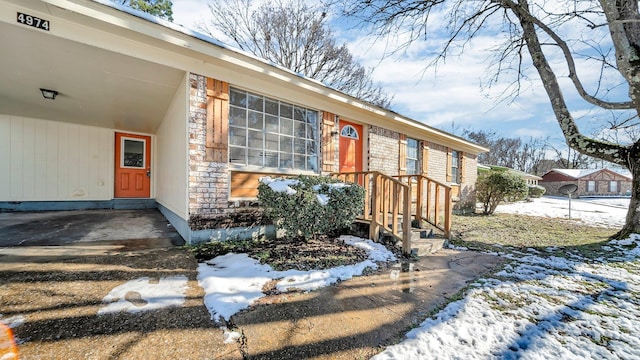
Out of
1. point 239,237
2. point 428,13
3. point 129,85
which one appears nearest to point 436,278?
point 239,237

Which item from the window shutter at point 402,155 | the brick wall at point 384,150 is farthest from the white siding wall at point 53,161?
the window shutter at point 402,155

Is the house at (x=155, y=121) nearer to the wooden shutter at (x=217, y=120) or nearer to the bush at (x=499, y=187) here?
the wooden shutter at (x=217, y=120)

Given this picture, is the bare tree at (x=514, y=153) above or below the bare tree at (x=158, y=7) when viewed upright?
below

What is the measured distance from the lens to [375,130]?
6770 mm

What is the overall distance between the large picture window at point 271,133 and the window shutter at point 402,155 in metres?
3.26

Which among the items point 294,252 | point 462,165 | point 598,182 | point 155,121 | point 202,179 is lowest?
point 294,252

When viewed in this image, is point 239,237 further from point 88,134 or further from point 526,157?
point 526,157

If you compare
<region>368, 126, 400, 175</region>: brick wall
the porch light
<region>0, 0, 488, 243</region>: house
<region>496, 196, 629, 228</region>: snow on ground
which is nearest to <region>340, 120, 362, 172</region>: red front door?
<region>0, 0, 488, 243</region>: house

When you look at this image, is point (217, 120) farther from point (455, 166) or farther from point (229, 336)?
point (455, 166)

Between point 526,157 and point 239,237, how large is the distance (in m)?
50.5

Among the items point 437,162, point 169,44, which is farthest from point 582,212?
point 169,44

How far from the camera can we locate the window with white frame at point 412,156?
8047 mm

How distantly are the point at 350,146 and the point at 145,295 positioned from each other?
518cm

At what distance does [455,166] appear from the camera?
33.1 feet
